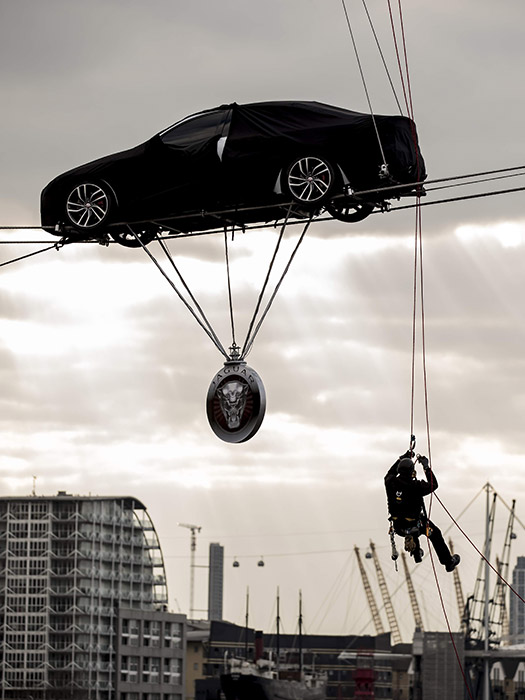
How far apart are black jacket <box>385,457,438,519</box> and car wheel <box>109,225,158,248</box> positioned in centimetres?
899

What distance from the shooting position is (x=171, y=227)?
35750mm

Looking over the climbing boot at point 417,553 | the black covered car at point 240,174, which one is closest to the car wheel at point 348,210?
the black covered car at point 240,174

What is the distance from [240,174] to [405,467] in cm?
813

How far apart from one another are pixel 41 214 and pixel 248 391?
27.5 ft

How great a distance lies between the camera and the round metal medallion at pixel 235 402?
3139cm

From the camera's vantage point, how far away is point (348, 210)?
33594mm

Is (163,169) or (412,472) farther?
(163,169)

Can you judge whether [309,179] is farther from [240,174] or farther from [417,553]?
[417,553]

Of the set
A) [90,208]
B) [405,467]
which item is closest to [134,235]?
[90,208]

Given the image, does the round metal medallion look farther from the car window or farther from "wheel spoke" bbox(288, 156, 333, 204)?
the car window

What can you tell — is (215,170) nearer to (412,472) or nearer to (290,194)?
(290,194)

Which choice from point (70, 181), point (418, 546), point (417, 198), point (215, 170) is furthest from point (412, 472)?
point (70, 181)

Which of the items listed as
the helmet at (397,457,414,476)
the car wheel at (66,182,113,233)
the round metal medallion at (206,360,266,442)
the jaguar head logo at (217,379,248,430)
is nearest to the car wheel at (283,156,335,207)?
the round metal medallion at (206,360,266,442)

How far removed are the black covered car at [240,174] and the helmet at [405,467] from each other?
239 inches
